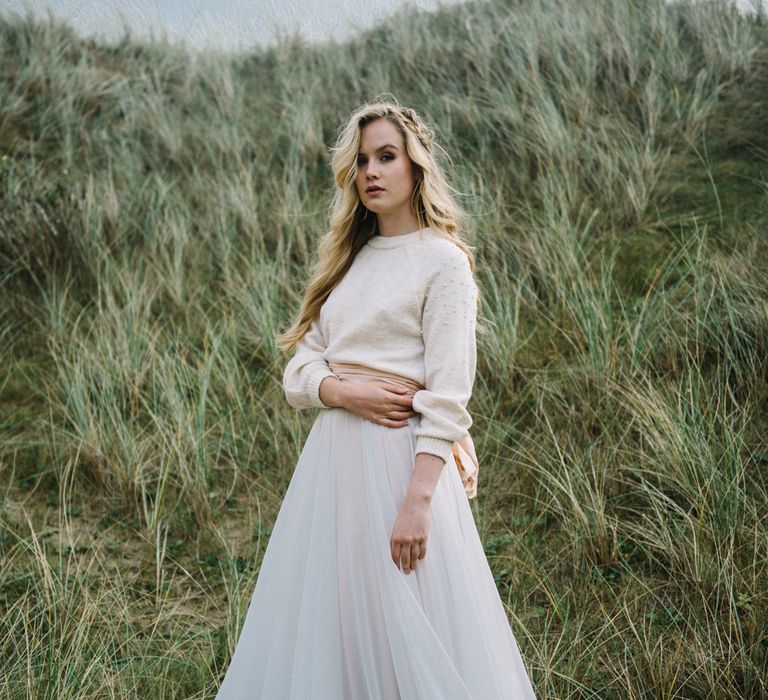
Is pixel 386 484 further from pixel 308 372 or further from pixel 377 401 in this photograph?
pixel 308 372

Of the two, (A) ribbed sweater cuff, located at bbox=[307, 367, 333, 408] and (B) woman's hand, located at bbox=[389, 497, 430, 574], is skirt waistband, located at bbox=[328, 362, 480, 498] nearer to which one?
(A) ribbed sweater cuff, located at bbox=[307, 367, 333, 408]

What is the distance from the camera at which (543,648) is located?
2.65 m

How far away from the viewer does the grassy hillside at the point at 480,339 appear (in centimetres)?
291

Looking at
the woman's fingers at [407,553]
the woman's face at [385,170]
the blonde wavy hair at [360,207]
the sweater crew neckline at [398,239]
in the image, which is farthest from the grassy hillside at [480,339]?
the woman's face at [385,170]

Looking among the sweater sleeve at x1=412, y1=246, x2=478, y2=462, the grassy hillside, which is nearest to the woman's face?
the sweater sleeve at x1=412, y1=246, x2=478, y2=462

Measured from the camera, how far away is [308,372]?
205 cm

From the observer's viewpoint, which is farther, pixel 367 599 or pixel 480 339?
pixel 480 339

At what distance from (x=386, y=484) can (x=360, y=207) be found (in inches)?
33.9

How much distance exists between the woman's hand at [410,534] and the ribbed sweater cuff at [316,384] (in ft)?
1.40

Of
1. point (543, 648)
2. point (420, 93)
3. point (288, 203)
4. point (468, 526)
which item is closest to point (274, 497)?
point (543, 648)

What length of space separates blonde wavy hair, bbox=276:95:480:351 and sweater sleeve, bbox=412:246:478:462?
19 centimetres

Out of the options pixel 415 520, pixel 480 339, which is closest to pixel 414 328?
pixel 415 520

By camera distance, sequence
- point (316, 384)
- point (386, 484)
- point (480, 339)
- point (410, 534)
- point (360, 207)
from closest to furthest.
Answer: point (410, 534), point (386, 484), point (316, 384), point (360, 207), point (480, 339)

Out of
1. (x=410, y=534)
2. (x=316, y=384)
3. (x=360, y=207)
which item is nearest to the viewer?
(x=410, y=534)
